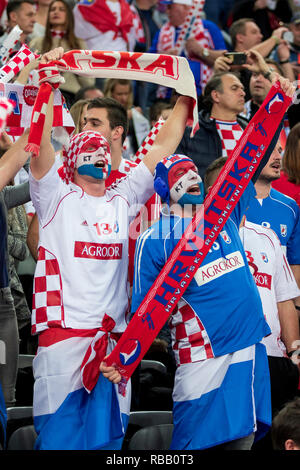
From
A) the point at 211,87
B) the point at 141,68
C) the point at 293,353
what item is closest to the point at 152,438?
the point at 293,353

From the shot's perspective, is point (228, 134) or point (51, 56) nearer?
point (51, 56)

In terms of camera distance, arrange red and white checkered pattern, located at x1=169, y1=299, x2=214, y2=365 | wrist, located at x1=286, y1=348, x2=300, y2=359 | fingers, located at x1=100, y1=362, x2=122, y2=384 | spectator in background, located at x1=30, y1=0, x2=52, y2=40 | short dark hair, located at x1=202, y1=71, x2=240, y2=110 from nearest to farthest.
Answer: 1. fingers, located at x1=100, y1=362, x2=122, y2=384
2. red and white checkered pattern, located at x1=169, y1=299, x2=214, y2=365
3. wrist, located at x1=286, y1=348, x2=300, y2=359
4. short dark hair, located at x1=202, y1=71, x2=240, y2=110
5. spectator in background, located at x1=30, y1=0, x2=52, y2=40

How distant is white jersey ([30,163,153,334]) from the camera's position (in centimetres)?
466

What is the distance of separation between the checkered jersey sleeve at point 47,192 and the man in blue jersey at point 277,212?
1.56 m

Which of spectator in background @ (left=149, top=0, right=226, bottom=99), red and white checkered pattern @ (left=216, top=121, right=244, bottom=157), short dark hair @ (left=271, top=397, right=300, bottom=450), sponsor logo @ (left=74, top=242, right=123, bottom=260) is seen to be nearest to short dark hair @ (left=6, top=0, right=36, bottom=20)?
spectator in background @ (left=149, top=0, right=226, bottom=99)

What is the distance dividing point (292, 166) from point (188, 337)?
7.87 feet

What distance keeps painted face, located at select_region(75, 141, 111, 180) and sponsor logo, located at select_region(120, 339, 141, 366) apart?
0.92 meters

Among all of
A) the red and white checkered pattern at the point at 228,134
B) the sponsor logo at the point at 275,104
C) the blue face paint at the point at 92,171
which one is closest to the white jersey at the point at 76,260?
the blue face paint at the point at 92,171

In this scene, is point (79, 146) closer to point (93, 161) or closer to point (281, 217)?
point (93, 161)

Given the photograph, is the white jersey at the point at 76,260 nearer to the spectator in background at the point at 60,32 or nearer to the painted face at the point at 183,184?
the painted face at the point at 183,184

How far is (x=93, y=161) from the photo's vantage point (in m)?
4.84

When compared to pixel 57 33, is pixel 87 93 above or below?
below

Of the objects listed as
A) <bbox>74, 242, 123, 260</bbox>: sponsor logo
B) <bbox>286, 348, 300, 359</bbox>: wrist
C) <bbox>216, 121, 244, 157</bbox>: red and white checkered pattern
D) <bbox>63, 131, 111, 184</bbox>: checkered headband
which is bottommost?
<bbox>286, 348, 300, 359</bbox>: wrist

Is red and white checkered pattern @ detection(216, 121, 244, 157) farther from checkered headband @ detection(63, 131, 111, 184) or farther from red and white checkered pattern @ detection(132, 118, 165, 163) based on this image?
checkered headband @ detection(63, 131, 111, 184)
